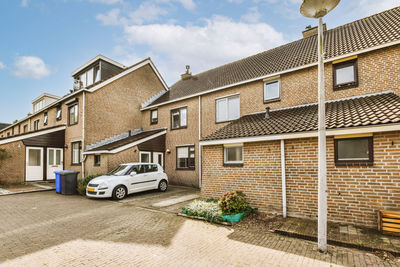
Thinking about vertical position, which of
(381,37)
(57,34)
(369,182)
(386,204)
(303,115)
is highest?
(57,34)

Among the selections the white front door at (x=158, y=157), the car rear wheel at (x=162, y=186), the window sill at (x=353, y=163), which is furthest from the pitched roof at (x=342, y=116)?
the white front door at (x=158, y=157)

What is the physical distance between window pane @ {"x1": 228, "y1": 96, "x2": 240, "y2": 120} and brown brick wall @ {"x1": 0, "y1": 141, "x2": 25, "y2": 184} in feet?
48.4

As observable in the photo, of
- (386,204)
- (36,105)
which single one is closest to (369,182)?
(386,204)

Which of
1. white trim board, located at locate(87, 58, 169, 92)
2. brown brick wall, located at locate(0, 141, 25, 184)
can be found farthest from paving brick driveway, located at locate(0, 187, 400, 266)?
white trim board, located at locate(87, 58, 169, 92)

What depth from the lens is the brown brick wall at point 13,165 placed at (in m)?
14.2

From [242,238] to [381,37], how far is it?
1021 cm

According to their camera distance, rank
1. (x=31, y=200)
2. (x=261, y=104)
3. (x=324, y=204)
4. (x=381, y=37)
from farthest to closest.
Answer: (x=261, y=104) < (x=31, y=200) < (x=381, y=37) < (x=324, y=204)

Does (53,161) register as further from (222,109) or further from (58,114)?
(222,109)

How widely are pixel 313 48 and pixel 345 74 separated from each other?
333cm

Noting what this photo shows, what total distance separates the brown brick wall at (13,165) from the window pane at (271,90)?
16855mm

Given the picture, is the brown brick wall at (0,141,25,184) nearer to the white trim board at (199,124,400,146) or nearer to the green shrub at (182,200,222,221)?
the white trim board at (199,124,400,146)

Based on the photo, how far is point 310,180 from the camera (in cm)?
657

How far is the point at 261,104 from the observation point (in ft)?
37.9

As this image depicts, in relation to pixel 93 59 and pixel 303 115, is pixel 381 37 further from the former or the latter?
pixel 93 59
